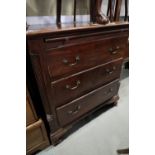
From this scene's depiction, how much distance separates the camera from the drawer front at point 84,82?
1175 millimetres

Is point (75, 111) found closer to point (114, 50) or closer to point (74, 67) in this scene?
point (74, 67)

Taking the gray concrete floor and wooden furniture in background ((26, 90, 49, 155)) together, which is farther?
the gray concrete floor

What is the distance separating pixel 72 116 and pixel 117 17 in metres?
0.96

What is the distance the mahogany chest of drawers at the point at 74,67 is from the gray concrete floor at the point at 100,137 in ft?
0.38

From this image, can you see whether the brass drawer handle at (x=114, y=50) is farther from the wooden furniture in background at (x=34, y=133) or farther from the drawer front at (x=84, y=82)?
the wooden furniture in background at (x=34, y=133)

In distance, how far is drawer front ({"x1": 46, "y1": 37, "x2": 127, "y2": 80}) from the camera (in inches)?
40.5

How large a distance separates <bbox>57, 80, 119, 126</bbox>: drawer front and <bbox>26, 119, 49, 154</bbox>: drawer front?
16 cm

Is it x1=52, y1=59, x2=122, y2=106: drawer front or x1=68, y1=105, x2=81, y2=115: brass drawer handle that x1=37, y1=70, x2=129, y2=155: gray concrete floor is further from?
x1=52, y1=59, x2=122, y2=106: drawer front

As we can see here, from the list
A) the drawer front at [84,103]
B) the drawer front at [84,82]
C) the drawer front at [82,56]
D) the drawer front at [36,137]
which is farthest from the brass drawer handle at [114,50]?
the drawer front at [36,137]

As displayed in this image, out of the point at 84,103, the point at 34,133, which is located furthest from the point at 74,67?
the point at 34,133

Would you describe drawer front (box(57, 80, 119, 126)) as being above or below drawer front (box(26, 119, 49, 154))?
above

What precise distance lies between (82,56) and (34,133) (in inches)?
27.0

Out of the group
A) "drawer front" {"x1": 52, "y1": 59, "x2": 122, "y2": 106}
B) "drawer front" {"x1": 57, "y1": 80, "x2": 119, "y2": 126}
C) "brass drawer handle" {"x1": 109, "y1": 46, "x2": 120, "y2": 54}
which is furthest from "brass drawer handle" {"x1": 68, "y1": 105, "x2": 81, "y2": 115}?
"brass drawer handle" {"x1": 109, "y1": 46, "x2": 120, "y2": 54}
